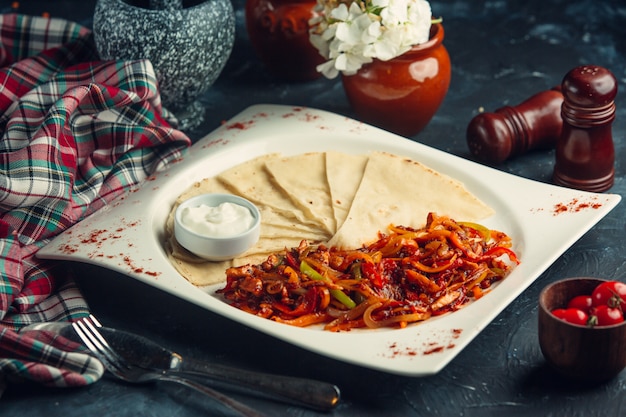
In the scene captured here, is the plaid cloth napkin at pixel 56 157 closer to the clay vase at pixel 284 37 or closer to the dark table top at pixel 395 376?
the dark table top at pixel 395 376

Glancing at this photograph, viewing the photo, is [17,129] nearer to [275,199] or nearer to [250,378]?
[275,199]

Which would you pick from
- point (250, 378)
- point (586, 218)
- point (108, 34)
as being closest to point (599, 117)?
point (586, 218)

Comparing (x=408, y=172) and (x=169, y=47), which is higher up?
(x=169, y=47)

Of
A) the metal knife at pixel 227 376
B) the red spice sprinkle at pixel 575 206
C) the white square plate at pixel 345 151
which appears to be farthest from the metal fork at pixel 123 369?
the red spice sprinkle at pixel 575 206

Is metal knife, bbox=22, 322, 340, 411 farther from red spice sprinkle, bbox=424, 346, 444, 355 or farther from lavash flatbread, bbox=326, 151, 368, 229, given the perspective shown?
lavash flatbread, bbox=326, 151, 368, 229

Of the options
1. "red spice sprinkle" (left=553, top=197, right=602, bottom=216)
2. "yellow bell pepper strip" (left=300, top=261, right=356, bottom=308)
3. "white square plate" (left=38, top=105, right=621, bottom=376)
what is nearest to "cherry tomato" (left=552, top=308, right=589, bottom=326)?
"white square plate" (left=38, top=105, right=621, bottom=376)

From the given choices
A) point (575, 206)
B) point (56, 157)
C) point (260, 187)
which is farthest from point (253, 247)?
point (575, 206)

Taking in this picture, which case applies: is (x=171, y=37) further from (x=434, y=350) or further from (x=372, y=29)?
(x=434, y=350)
